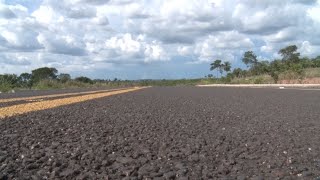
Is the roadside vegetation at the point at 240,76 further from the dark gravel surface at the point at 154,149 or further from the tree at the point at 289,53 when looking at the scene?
the dark gravel surface at the point at 154,149

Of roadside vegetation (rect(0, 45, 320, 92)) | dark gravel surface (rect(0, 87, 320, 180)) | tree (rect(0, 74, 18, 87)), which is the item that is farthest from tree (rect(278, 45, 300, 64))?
dark gravel surface (rect(0, 87, 320, 180))

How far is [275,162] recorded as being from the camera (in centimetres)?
425

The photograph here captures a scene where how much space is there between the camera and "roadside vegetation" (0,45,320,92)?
1923 inches

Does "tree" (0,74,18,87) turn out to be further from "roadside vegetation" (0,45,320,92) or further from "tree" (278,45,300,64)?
"tree" (278,45,300,64)

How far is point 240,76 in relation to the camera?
92.2m

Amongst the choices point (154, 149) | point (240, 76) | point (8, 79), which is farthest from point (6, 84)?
point (240, 76)

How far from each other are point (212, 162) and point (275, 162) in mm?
589

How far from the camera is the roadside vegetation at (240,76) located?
48844mm

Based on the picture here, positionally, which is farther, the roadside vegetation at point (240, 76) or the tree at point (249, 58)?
the tree at point (249, 58)

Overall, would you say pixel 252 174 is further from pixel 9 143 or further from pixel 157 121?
pixel 157 121

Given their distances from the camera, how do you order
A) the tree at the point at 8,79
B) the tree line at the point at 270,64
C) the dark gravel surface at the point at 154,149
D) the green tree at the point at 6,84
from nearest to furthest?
the dark gravel surface at the point at 154,149 → the green tree at the point at 6,84 → the tree at the point at 8,79 → the tree line at the point at 270,64

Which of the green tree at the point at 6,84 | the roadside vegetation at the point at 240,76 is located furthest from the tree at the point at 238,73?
the green tree at the point at 6,84

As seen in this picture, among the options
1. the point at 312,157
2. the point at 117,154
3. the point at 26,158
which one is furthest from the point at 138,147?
the point at 312,157

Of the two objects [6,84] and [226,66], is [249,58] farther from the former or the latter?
[6,84]
